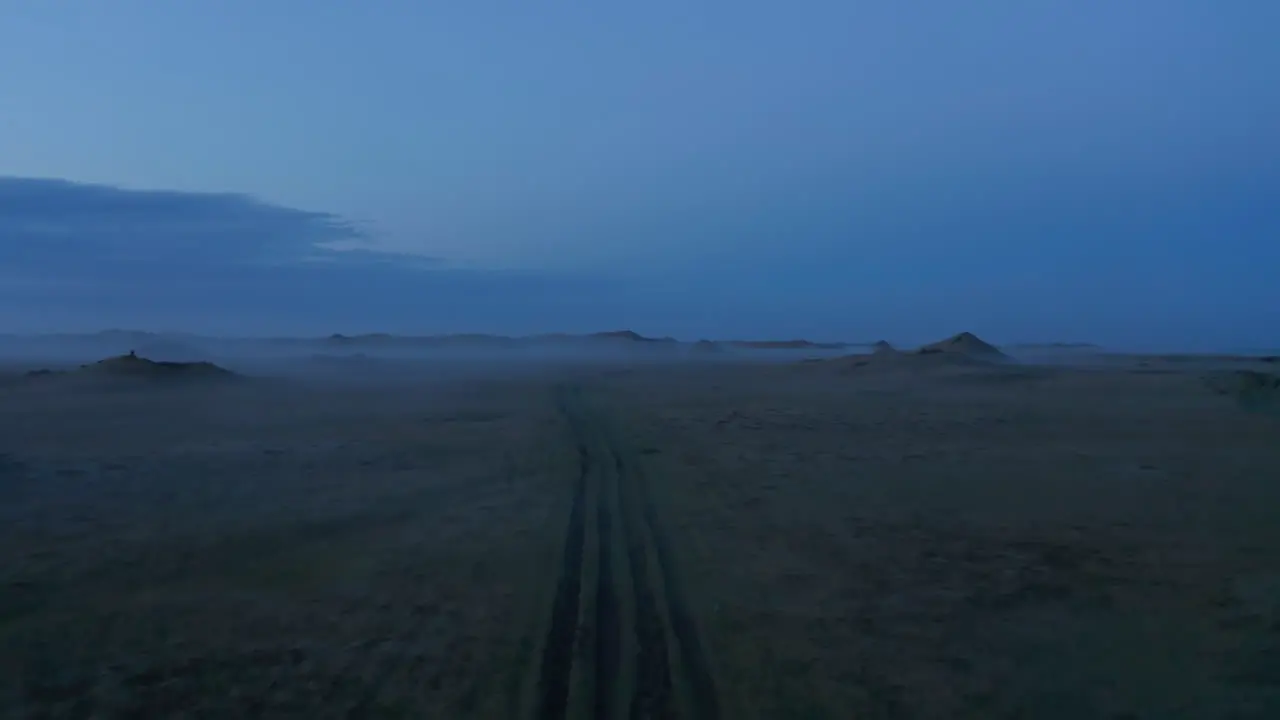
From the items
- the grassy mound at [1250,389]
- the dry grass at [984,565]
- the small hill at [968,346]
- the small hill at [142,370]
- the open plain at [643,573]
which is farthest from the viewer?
the small hill at [968,346]

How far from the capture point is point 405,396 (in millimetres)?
29391

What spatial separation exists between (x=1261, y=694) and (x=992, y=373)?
30704 mm

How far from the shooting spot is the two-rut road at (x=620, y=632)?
552 centimetres

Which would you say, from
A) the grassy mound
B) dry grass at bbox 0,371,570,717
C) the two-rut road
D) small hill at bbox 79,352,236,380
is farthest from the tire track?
small hill at bbox 79,352,236,380

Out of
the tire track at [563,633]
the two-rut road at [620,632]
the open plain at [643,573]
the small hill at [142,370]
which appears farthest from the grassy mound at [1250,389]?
the small hill at [142,370]

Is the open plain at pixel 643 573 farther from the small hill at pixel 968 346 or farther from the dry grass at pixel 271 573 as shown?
the small hill at pixel 968 346

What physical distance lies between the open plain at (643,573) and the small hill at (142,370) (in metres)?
14.3

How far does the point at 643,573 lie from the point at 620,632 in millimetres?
1693

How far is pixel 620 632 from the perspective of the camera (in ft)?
22.0

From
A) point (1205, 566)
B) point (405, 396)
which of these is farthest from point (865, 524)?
point (405, 396)

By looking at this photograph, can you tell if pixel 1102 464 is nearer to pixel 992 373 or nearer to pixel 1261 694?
pixel 1261 694

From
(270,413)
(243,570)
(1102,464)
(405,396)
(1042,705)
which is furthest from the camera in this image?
(405,396)

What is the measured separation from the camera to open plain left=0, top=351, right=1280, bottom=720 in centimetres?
588

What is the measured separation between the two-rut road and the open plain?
0.03 m
